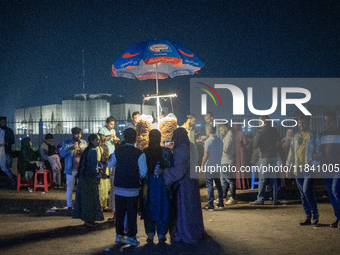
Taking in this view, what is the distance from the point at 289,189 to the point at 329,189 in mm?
4747

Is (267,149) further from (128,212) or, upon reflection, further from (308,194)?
(128,212)

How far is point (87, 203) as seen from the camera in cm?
579

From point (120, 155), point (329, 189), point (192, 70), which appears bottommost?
point (329, 189)

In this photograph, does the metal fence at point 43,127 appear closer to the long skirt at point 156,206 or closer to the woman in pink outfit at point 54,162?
the woman in pink outfit at point 54,162

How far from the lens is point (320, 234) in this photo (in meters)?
5.10

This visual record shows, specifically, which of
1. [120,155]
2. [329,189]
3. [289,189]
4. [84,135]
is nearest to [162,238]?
[120,155]

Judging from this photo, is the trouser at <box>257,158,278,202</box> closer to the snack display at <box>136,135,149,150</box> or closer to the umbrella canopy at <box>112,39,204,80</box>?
the umbrella canopy at <box>112,39,204,80</box>

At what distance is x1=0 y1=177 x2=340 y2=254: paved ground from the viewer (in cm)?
445

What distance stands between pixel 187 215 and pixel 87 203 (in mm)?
2042

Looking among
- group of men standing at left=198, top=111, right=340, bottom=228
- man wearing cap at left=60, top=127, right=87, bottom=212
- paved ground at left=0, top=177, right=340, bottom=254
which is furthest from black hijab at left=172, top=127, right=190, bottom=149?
man wearing cap at left=60, top=127, right=87, bottom=212

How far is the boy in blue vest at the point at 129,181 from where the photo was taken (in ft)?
15.2

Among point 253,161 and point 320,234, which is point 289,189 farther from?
point 320,234

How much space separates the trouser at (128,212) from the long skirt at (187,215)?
0.64m

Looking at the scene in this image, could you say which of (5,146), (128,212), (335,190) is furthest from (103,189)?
(5,146)
